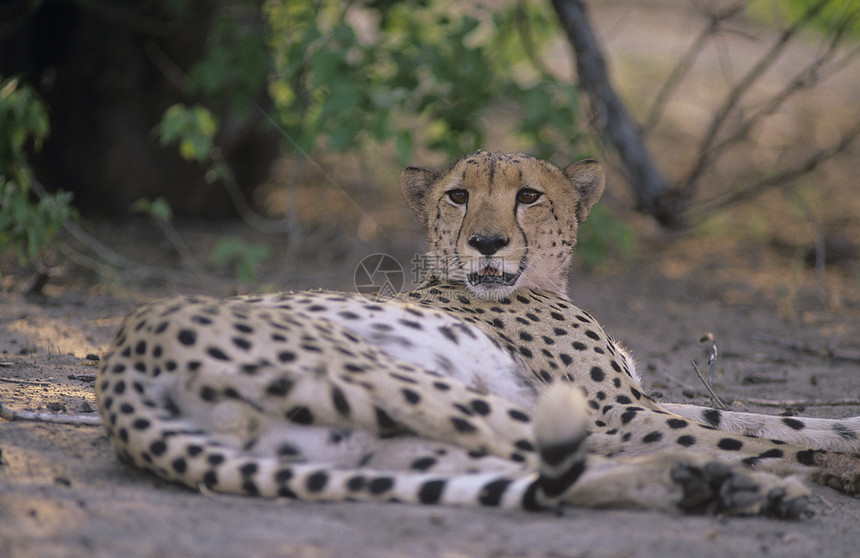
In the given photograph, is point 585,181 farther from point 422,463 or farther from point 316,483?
point 316,483

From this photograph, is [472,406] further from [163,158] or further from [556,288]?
[163,158]

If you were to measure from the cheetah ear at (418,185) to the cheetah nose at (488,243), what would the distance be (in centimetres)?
69

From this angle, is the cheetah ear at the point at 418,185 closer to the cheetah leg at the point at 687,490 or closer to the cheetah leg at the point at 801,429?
Answer: the cheetah leg at the point at 801,429

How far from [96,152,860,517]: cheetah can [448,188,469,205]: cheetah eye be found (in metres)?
0.72

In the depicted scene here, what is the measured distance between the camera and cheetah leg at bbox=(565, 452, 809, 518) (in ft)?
8.01

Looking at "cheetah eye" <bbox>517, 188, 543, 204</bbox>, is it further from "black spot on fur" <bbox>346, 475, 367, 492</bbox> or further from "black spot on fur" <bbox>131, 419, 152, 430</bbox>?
"black spot on fur" <bbox>131, 419, 152, 430</bbox>

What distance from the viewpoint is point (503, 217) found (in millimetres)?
3598

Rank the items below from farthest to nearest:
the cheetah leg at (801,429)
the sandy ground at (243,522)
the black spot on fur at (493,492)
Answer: the cheetah leg at (801,429) → the black spot on fur at (493,492) → the sandy ground at (243,522)

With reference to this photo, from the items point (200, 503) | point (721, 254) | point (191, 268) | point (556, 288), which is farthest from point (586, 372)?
point (721, 254)

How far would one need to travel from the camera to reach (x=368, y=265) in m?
7.36

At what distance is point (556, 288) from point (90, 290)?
3.78 meters

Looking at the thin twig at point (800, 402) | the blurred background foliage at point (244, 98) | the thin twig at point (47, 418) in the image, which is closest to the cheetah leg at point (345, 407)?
the thin twig at point (47, 418)

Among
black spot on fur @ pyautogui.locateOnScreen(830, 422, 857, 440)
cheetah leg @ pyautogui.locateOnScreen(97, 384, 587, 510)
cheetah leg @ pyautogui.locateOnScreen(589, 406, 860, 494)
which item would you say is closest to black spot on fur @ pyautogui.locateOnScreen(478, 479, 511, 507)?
cheetah leg @ pyautogui.locateOnScreen(97, 384, 587, 510)

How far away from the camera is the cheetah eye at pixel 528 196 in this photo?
147 inches
